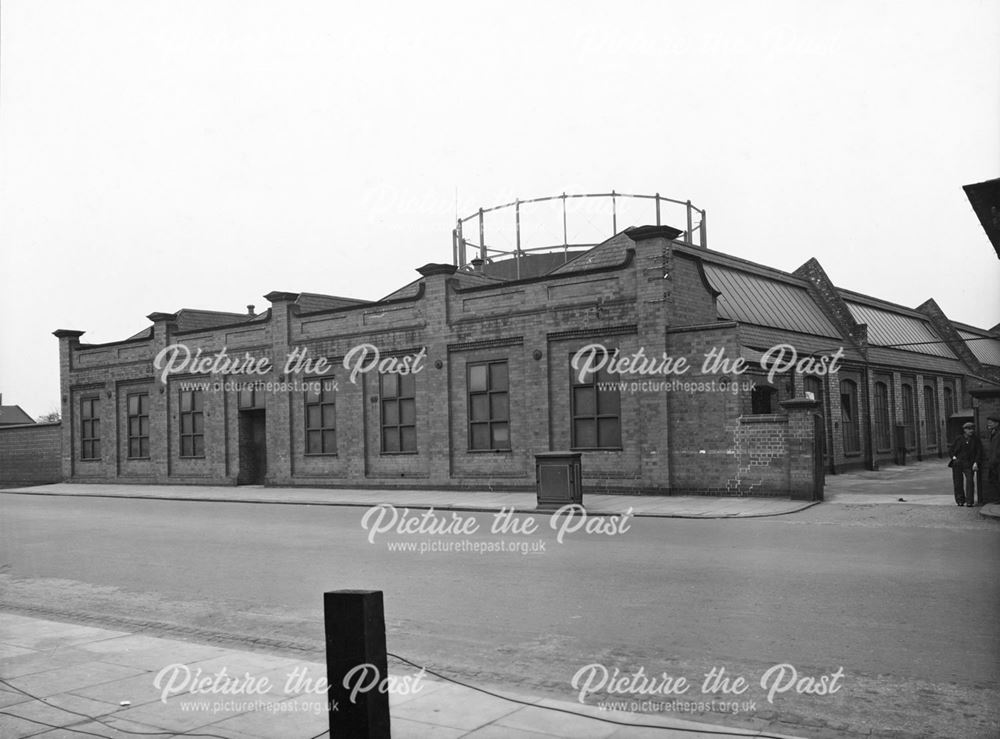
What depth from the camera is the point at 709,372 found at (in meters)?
21.0

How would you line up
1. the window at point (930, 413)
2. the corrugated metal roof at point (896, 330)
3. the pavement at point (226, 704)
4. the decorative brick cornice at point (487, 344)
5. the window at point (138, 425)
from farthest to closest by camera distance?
the window at point (930, 413) < the corrugated metal roof at point (896, 330) < the window at point (138, 425) < the decorative brick cornice at point (487, 344) < the pavement at point (226, 704)

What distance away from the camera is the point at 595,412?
23.0 metres

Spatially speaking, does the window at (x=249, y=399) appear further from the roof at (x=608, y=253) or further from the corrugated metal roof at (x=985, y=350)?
the corrugated metal roof at (x=985, y=350)

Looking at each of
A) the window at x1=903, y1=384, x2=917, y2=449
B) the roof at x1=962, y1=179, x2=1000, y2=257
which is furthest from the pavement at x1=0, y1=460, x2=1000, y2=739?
the window at x1=903, y1=384, x2=917, y2=449

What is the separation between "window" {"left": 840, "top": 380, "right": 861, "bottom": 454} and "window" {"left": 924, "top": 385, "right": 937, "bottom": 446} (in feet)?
25.4

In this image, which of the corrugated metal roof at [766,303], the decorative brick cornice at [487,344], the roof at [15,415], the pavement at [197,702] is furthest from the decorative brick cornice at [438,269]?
the roof at [15,415]

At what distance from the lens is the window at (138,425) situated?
34750mm

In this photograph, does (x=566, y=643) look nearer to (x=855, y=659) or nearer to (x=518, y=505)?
(x=855, y=659)

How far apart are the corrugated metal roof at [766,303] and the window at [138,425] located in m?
21.5

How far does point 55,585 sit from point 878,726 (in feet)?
32.0

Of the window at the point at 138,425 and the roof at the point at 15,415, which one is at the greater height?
the roof at the point at 15,415

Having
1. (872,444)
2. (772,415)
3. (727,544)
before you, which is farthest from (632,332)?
(872,444)

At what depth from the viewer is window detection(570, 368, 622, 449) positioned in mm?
22750

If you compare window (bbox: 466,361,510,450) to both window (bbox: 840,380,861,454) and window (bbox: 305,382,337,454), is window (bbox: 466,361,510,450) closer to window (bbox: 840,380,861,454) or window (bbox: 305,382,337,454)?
window (bbox: 305,382,337,454)
